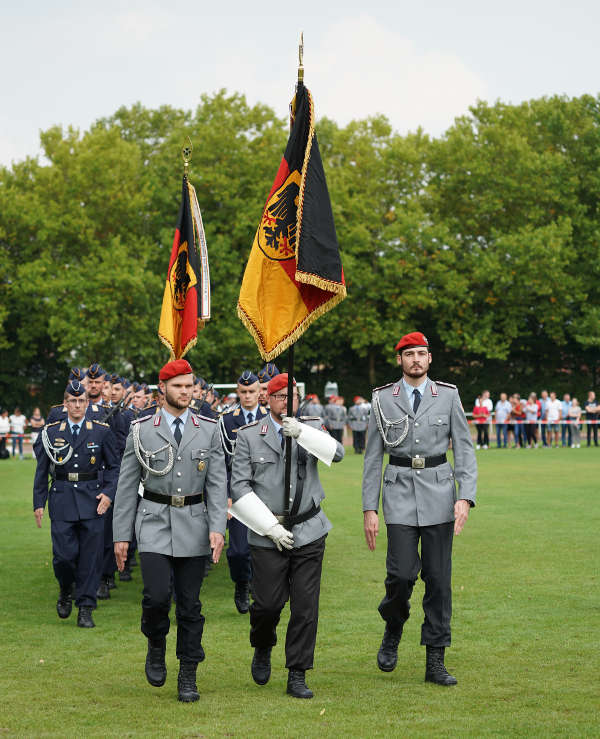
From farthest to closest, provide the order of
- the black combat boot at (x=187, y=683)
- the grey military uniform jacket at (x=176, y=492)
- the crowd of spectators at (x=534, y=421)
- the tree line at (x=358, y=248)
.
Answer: the tree line at (x=358, y=248) < the crowd of spectators at (x=534, y=421) < the grey military uniform jacket at (x=176, y=492) < the black combat boot at (x=187, y=683)

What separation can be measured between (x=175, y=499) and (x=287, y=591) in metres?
0.99

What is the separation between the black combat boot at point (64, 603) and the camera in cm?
948

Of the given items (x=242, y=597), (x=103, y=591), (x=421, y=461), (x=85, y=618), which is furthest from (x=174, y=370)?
(x=103, y=591)

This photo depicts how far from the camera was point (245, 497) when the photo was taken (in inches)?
270

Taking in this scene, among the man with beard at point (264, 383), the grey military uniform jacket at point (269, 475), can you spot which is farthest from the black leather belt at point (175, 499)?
the man with beard at point (264, 383)

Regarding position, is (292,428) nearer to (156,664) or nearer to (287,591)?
(287,591)

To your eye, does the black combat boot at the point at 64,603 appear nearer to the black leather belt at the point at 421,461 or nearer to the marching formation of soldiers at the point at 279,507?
the marching formation of soldiers at the point at 279,507

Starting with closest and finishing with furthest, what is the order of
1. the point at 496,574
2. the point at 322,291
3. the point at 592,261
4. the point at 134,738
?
the point at 134,738, the point at 322,291, the point at 496,574, the point at 592,261

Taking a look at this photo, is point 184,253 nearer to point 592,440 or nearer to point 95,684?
point 95,684

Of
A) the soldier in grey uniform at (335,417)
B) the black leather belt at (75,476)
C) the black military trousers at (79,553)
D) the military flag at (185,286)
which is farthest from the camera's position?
the soldier in grey uniform at (335,417)

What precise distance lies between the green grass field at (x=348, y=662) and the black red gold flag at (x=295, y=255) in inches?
96.2

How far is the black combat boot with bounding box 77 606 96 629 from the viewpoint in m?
9.05

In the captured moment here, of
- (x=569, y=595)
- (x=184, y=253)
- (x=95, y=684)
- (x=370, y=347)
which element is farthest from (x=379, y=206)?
(x=95, y=684)

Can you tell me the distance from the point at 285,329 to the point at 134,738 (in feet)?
10.2
